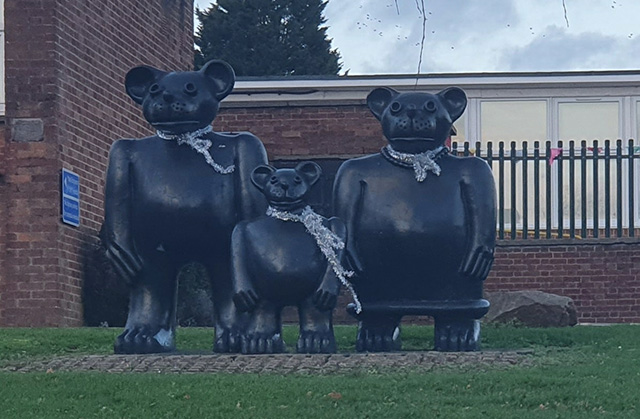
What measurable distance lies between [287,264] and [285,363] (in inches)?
27.7

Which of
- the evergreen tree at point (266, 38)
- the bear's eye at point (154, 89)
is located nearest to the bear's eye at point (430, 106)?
the bear's eye at point (154, 89)

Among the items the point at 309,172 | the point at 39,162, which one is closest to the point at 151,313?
the point at 309,172

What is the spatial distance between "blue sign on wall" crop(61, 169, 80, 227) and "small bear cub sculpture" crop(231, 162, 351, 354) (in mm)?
6093

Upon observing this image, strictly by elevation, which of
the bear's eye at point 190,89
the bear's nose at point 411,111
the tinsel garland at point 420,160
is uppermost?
the bear's eye at point 190,89

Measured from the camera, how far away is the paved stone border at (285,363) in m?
9.73

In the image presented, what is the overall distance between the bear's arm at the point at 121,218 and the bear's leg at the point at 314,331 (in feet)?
4.04

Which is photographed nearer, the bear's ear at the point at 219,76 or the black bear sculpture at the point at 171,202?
the black bear sculpture at the point at 171,202

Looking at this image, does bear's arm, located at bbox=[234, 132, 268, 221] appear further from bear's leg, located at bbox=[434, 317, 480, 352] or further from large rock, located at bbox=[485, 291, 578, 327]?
large rock, located at bbox=[485, 291, 578, 327]

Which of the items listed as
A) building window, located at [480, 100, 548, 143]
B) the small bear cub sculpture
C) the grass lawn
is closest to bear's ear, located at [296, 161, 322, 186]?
the small bear cub sculpture

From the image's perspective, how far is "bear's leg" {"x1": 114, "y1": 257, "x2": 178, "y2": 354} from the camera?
1062 cm

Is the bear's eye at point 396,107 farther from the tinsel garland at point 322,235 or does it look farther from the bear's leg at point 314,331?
the bear's leg at point 314,331

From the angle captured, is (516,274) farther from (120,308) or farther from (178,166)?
(178,166)

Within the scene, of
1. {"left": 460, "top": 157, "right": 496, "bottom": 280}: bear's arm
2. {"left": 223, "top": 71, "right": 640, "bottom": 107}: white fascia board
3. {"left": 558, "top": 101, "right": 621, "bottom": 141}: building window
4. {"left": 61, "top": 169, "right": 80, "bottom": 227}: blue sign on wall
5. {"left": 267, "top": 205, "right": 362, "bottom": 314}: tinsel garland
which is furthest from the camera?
{"left": 558, "top": 101, "right": 621, "bottom": 141}: building window

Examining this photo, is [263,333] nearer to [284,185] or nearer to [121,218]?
[284,185]
